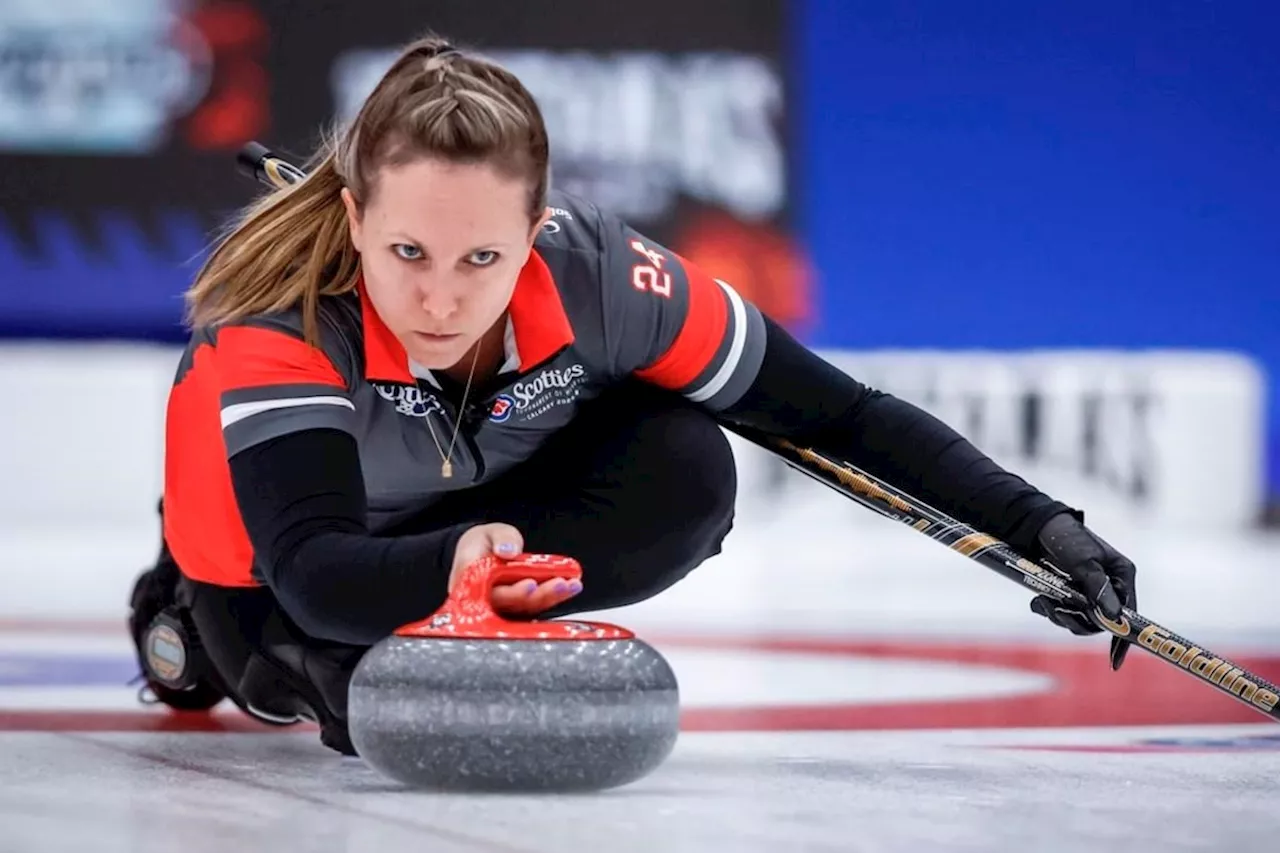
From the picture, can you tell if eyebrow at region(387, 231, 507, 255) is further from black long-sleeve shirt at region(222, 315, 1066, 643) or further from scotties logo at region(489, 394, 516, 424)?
scotties logo at region(489, 394, 516, 424)

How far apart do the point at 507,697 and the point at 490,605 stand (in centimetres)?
8

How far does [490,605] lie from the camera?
1.53 metres

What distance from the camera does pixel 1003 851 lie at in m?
1.35

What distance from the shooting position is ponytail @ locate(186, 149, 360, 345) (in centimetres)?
182

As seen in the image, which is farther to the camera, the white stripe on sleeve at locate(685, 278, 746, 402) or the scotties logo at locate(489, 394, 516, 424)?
the white stripe on sleeve at locate(685, 278, 746, 402)

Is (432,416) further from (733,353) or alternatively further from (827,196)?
(827,196)

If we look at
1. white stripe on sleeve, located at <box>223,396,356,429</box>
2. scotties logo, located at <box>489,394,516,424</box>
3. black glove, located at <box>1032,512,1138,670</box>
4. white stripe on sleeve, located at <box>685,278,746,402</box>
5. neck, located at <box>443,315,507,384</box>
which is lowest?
black glove, located at <box>1032,512,1138,670</box>

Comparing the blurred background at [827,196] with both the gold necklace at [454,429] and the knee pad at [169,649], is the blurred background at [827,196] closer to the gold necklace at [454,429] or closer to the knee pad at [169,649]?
the knee pad at [169,649]

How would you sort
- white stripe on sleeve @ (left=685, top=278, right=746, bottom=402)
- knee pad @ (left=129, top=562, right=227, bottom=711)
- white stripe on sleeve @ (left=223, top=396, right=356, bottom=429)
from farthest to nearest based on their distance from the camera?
knee pad @ (left=129, top=562, right=227, bottom=711)
white stripe on sleeve @ (left=685, top=278, right=746, bottom=402)
white stripe on sleeve @ (left=223, top=396, right=356, bottom=429)

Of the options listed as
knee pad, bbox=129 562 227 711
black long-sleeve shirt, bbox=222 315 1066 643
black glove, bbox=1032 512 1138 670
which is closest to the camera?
black long-sleeve shirt, bbox=222 315 1066 643

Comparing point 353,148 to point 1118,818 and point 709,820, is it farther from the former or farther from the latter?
point 1118,818

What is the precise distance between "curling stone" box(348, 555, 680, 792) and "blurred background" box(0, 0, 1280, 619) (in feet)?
14.0

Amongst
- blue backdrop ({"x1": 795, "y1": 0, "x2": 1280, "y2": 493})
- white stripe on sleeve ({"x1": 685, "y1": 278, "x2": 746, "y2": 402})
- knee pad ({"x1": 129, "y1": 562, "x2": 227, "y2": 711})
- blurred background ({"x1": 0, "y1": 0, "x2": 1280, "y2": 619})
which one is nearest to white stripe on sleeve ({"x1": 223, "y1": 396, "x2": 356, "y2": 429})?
white stripe on sleeve ({"x1": 685, "y1": 278, "x2": 746, "y2": 402})

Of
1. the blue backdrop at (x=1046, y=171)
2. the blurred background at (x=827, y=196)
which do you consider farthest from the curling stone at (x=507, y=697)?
the blue backdrop at (x=1046, y=171)
